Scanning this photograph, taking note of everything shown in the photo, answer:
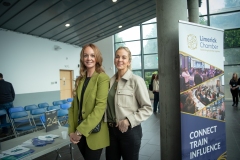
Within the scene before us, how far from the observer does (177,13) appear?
203cm

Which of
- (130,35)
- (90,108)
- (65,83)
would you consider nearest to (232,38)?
(130,35)

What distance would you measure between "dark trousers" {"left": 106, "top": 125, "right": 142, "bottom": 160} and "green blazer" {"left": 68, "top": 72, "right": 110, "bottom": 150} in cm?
7

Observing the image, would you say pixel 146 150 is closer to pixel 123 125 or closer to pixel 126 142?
pixel 126 142

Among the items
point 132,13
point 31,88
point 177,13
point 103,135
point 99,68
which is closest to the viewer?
point 103,135

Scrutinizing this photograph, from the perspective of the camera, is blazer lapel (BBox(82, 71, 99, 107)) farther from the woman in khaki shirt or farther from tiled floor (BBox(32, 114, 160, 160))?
tiled floor (BBox(32, 114, 160, 160))

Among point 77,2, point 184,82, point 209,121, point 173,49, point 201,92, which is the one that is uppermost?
point 77,2

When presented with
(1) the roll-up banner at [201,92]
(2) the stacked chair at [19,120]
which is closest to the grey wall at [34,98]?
(2) the stacked chair at [19,120]

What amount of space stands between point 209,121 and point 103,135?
1444mm

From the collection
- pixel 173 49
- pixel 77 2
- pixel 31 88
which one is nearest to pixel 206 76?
pixel 173 49

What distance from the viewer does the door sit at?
8.90 metres

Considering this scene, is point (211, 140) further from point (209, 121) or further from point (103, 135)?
point (103, 135)

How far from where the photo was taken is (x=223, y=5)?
9.08m

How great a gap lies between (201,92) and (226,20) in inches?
370

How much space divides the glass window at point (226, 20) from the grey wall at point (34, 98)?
31.9 ft
